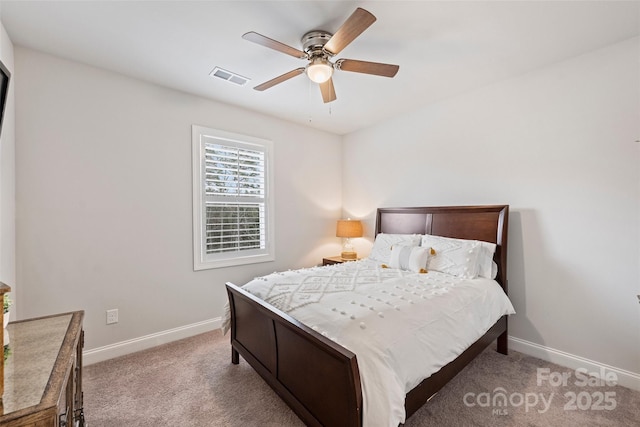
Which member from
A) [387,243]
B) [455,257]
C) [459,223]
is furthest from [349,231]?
[455,257]

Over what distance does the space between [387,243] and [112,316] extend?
114 inches

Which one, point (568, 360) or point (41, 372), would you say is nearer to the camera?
point (41, 372)

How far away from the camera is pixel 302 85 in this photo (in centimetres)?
293

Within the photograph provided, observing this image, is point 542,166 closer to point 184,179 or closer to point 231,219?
point 231,219

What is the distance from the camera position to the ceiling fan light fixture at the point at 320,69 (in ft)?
6.77

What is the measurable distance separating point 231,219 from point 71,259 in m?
1.51

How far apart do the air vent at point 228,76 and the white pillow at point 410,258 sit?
2.35 m

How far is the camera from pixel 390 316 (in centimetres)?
169

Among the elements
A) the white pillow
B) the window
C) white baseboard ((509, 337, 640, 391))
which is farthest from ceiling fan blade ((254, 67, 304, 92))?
white baseboard ((509, 337, 640, 391))

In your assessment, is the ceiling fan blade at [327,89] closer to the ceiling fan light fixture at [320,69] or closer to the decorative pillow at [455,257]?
the ceiling fan light fixture at [320,69]

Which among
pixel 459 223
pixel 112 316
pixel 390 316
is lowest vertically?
pixel 112 316

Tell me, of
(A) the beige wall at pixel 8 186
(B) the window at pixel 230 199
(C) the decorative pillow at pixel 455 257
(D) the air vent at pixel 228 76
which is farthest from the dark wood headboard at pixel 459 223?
(A) the beige wall at pixel 8 186

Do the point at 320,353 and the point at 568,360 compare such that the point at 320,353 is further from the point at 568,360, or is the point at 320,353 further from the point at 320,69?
the point at 568,360

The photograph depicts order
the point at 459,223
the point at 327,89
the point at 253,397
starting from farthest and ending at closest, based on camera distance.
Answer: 1. the point at 459,223
2. the point at 327,89
3. the point at 253,397
